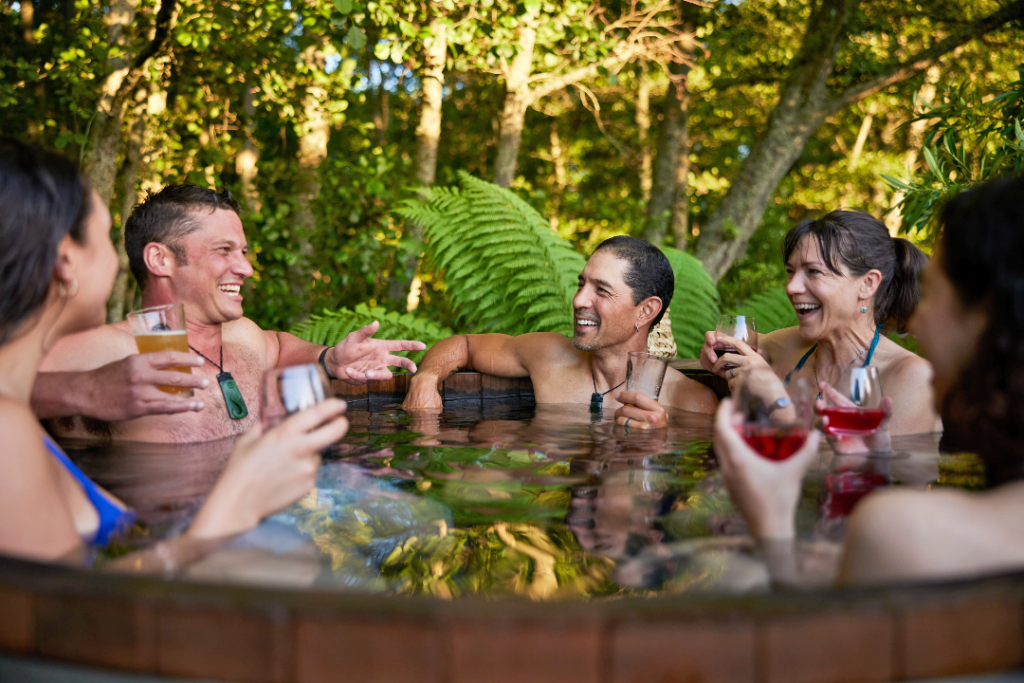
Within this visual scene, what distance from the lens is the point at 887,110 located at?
1282cm

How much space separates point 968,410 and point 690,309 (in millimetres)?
4169

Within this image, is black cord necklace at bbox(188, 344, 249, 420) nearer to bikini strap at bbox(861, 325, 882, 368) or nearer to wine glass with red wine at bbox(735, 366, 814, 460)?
wine glass with red wine at bbox(735, 366, 814, 460)

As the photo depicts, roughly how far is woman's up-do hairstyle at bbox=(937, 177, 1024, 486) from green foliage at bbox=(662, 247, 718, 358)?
4.07 meters

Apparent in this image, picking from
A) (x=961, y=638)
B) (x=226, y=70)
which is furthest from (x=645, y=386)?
(x=226, y=70)

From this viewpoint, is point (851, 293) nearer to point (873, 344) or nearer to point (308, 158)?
point (873, 344)

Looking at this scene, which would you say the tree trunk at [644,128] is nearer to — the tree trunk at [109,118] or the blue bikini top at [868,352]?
the tree trunk at [109,118]

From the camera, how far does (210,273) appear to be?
2990 mm

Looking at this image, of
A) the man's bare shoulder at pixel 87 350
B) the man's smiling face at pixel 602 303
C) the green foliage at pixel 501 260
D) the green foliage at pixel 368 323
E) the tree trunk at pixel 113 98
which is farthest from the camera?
the tree trunk at pixel 113 98

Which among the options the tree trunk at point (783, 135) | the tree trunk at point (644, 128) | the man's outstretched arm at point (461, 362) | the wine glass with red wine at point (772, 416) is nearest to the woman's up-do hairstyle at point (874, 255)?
the man's outstretched arm at point (461, 362)

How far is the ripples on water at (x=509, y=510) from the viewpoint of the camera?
1.58 meters

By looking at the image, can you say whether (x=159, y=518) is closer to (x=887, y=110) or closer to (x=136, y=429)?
(x=136, y=429)

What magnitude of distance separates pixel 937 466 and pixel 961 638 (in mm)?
1827

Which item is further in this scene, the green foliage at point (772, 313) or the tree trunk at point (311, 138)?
the tree trunk at point (311, 138)

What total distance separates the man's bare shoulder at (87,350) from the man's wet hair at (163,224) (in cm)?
30
